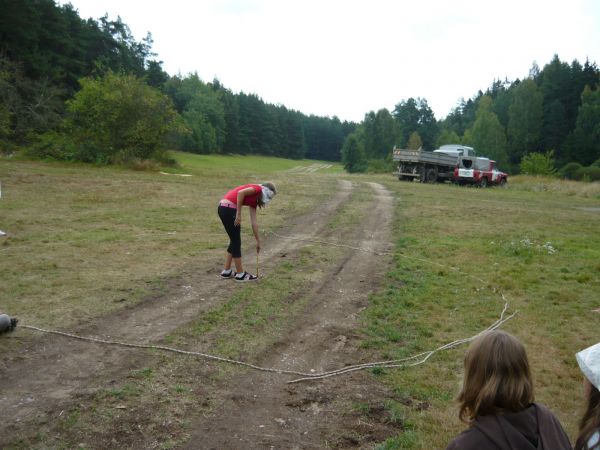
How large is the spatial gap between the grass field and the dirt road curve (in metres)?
0.23

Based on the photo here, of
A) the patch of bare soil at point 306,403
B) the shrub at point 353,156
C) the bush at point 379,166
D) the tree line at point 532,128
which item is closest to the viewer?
the patch of bare soil at point 306,403

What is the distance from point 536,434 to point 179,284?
5.74 meters

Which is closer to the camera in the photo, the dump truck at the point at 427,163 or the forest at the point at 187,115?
the forest at the point at 187,115

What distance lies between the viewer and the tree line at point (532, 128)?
199ft

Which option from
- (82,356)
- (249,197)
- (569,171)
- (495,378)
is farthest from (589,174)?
(495,378)

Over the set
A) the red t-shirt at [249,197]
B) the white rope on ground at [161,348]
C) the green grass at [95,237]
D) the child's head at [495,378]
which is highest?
the red t-shirt at [249,197]

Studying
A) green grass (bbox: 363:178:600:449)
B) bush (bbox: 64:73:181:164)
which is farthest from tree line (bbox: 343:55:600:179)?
green grass (bbox: 363:178:600:449)

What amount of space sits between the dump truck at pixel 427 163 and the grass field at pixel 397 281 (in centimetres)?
1598

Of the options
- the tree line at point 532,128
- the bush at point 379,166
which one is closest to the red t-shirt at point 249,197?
the bush at point 379,166

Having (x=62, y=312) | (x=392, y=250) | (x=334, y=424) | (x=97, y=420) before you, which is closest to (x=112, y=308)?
(x=62, y=312)

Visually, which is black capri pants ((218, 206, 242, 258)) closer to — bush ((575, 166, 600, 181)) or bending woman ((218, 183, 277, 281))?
bending woman ((218, 183, 277, 281))

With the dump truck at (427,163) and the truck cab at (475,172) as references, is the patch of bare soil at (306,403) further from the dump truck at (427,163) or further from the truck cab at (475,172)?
the truck cab at (475,172)

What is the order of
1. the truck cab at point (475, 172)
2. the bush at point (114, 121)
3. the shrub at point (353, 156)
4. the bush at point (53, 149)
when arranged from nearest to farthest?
the bush at point (53, 149) < the bush at point (114, 121) < the truck cab at point (475, 172) < the shrub at point (353, 156)

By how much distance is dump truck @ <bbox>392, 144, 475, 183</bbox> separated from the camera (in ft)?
103
